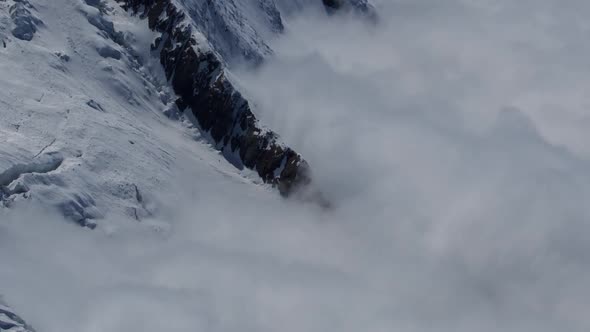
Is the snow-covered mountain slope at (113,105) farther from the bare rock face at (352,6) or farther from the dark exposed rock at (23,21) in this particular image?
the bare rock face at (352,6)

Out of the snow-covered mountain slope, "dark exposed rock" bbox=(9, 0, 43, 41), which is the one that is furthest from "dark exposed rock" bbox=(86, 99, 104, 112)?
"dark exposed rock" bbox=(9, 0, 43, 41)

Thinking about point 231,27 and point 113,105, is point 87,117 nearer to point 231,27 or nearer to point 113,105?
point 113,105

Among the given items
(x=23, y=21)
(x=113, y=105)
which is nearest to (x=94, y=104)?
(x=113, y=105)

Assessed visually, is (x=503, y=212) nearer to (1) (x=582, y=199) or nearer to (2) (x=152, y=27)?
(1) (x=582, y=199)

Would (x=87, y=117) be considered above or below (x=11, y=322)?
above

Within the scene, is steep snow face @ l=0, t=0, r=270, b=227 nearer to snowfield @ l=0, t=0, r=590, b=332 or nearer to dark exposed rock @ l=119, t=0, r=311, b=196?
snowfield @ l=0, t=0, r=590, b=332

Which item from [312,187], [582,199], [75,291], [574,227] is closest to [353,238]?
[312,187]
